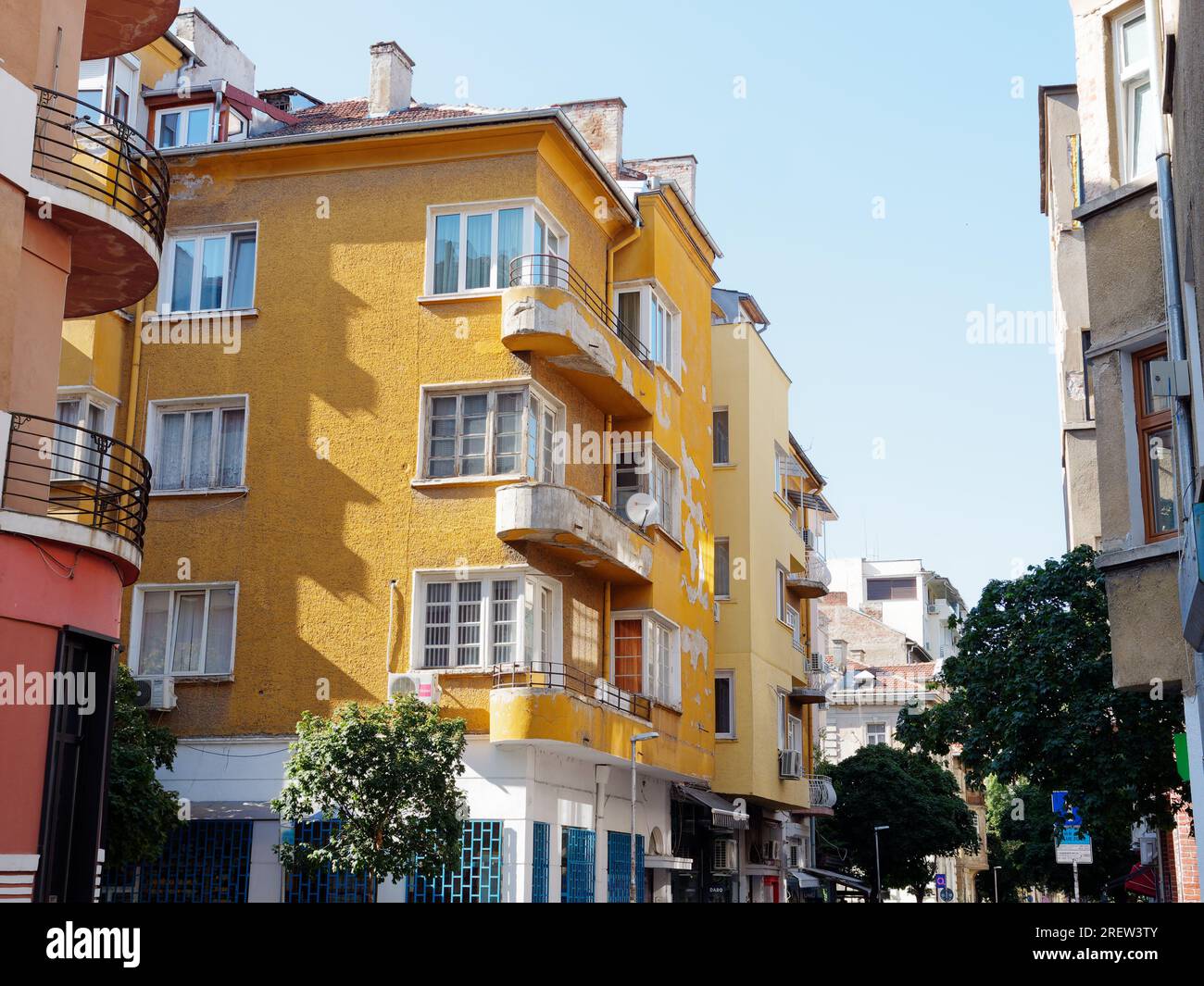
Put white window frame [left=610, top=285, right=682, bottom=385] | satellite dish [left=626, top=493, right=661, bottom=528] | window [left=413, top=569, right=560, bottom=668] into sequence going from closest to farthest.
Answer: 1. window [left=413, top=569, right=560, bottom=668]
2. satellite dish [left=626, top=493, right=661, bottom=528]
3. white window frame [left=610, top=285, right=682, bottom=385]

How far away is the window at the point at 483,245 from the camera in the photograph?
2552 cm

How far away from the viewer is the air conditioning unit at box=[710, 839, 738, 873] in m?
35.8

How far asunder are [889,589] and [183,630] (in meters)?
83.1

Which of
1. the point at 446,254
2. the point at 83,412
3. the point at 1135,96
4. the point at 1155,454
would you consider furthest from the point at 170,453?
the point at 1155,454

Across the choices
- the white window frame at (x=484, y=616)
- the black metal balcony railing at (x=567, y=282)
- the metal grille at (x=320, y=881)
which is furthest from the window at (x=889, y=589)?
the metal grille at (x=320, y=881)

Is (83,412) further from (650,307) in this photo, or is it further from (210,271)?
(650,307)

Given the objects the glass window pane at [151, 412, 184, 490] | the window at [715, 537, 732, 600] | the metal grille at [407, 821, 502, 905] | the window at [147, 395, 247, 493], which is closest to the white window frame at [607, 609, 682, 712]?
the metal grille at [407, 821, 502, 905]

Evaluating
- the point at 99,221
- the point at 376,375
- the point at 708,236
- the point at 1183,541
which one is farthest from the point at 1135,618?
the point at 708,236

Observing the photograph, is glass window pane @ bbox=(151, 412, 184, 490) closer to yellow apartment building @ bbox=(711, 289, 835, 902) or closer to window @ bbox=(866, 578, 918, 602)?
yellow apartment building @ bbox=(711, 289, 835, 902)

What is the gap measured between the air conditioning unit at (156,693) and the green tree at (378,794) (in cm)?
383

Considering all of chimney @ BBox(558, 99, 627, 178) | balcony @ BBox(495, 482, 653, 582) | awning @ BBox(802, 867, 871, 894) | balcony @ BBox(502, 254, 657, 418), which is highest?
chimney @ BBox(558, 99, 627, 178)

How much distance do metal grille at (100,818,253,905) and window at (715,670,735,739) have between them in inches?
538

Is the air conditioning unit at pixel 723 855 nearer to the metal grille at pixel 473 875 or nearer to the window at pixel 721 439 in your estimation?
the window at pixel 721 439

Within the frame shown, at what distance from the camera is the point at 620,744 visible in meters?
25.9
